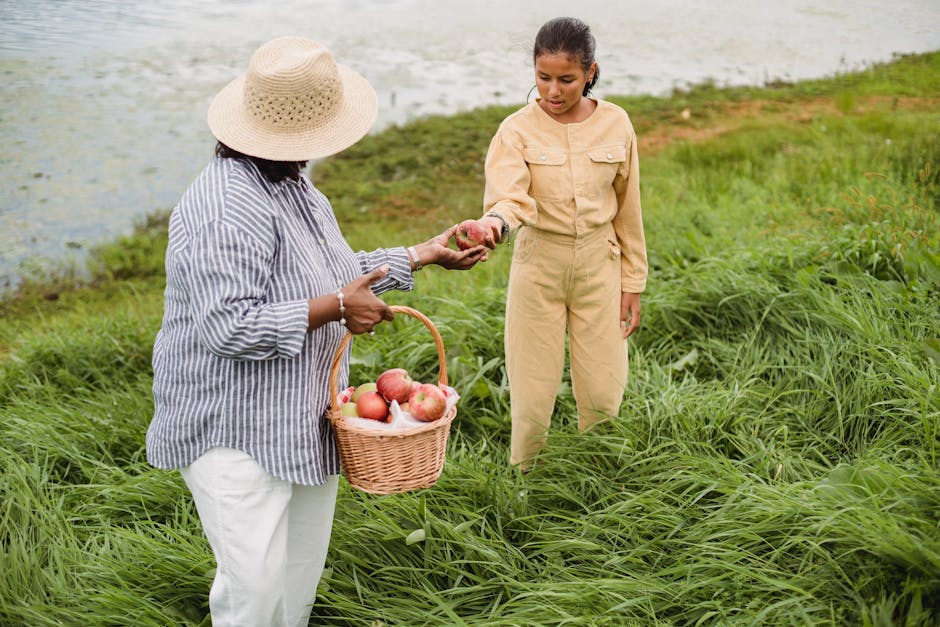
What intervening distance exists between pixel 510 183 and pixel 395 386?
805 millimetres

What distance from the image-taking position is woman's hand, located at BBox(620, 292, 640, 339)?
2969 millimetres

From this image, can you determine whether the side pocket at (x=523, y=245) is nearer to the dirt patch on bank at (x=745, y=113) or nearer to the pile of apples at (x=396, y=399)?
the pile of apples at (x=396, y=399)

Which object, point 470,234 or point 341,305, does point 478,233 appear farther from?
point 341,305

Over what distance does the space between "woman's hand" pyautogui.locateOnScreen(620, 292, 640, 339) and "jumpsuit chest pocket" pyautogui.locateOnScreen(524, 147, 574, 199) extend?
50 centimetres

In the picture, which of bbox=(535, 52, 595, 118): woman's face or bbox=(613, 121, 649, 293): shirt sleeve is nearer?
bbox=(535, 52, 595, 118): woman's face

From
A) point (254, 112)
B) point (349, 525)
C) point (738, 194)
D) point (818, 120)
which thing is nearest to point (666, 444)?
point (349, 525)

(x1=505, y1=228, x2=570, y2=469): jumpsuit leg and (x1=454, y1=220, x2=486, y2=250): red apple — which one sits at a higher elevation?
(x1=454, y1=220, x2=486, y2=250): red apple

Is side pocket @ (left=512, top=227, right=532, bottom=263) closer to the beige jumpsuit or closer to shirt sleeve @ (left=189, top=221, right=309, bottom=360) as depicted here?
the beige jumpsuit

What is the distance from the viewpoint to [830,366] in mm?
3188

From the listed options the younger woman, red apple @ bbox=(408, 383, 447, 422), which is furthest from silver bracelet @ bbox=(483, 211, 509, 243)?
red apple @ bbox=(408, 383, 447, 422)

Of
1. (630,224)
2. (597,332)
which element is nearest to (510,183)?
(630,224)

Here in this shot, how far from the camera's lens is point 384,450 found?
6.70ft

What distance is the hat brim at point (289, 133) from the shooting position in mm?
1915

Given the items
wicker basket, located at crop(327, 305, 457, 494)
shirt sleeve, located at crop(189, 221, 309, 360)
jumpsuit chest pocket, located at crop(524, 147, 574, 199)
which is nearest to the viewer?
shirt sleeve, located at crop(189, 221, 309, 360)
